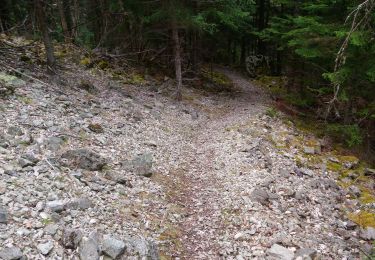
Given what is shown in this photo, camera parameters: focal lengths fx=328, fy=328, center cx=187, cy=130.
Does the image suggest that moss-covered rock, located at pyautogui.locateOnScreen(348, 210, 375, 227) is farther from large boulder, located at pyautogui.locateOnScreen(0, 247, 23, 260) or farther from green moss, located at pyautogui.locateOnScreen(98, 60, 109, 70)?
green moss, located at pyautogui.locateOnScreen(98, 60, 109, 70)

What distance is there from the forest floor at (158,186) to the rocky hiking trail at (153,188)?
0.03m

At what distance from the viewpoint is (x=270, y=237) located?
6.65 meters

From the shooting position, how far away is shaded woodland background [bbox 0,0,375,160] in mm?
11547

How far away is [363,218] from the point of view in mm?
7977

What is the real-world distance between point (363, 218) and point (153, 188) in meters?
5.17

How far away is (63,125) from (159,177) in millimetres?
3112

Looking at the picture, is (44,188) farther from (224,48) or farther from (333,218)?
(224,48)

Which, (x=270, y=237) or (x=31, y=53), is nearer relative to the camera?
(x=270, y=237)

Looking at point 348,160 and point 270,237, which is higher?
point 270,237

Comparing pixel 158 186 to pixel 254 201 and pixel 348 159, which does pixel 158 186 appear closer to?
pixel 254 201

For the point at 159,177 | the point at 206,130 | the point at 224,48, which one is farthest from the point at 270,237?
the point at 224,48

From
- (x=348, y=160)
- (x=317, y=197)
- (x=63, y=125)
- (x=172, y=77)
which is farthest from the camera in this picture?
(x=172, y=77)

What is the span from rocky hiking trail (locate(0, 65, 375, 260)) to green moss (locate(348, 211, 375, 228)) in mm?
177

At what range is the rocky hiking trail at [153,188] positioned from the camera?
5.78 m
